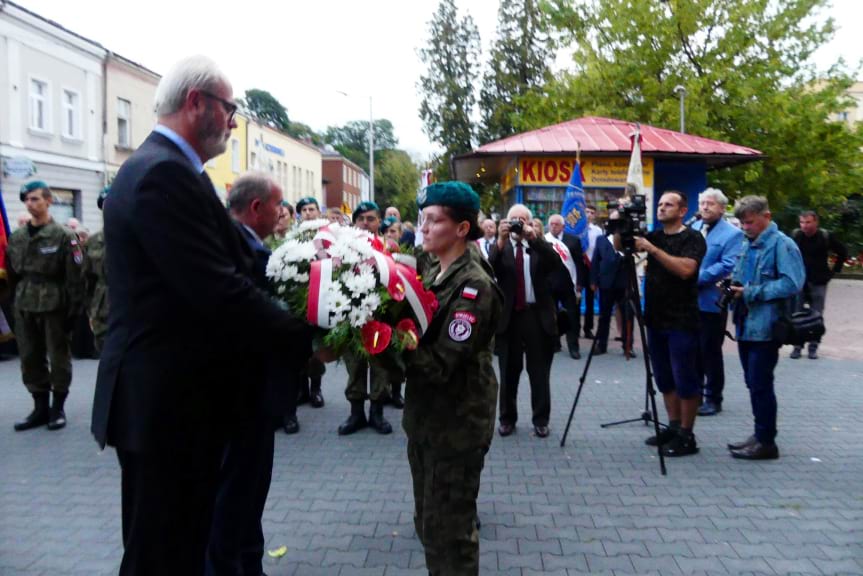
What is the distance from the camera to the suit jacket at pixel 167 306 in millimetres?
2172

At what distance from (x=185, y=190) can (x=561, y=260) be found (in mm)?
4932

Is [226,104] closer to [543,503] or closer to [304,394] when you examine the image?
[543,503]

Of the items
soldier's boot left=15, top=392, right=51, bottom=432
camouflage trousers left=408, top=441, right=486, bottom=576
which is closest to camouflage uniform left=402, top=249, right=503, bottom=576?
camouflage trousers left=408, top=441, right=486, bottom=576

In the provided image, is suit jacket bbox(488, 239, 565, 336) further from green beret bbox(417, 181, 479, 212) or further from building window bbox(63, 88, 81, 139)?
building window bbox(63, 88, 81, 139)

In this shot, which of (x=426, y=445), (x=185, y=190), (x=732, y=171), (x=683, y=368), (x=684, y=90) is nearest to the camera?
(x=185, y=190)

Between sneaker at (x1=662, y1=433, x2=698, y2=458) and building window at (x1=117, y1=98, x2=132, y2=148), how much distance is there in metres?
25.5

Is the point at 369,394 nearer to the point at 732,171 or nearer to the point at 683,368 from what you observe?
the point at 683,368

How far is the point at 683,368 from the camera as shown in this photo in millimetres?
5906

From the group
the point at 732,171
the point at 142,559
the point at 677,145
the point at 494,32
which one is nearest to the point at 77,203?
the point at 494,32

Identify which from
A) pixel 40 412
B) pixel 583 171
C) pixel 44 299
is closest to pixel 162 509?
pixel 44 299

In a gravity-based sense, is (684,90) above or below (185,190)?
above

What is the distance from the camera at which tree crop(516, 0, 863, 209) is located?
22797 mm

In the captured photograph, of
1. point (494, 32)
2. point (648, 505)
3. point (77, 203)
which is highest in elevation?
point (494, 32)

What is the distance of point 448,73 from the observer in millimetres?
31812
